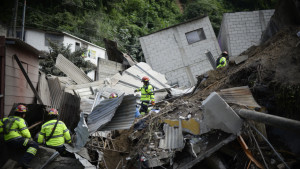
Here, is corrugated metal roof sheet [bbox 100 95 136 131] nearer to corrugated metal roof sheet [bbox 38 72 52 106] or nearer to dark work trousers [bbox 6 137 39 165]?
dark work trousers [bbox 6 137 39 165]

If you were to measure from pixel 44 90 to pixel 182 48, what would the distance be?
8.81 metres

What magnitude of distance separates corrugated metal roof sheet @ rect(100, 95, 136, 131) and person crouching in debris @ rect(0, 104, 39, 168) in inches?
66.3

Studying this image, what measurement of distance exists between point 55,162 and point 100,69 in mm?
7694

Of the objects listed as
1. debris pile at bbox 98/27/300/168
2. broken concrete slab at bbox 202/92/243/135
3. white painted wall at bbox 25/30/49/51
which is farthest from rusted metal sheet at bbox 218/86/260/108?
white painted wall at bbox 25/30/49/51

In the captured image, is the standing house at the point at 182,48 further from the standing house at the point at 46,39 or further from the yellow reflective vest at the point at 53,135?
the yellow reflective vest at the point at 53,135

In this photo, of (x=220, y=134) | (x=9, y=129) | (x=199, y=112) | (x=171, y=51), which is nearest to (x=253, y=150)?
(x=220, y=134)

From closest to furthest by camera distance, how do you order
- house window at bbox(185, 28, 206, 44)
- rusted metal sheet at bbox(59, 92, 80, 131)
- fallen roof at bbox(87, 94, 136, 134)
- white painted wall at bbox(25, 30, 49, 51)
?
fallen roof at bbox(87, 94, 136, 134), rusted metal sheet at bbox(59, 92, 80, 131), house window at bbox(185, 28, 206, 44), white painted wall at bbox(25, 30, 49, 51)

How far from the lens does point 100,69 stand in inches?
491

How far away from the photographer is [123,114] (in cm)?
502

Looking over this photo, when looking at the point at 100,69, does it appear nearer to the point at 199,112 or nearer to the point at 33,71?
the point at 33,71

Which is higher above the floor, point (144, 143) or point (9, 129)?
point (9, 129)

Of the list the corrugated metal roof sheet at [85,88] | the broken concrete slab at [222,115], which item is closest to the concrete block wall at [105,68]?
the corrugated metal roof sheet at [85,88]

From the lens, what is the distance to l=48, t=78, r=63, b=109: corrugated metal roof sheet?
888cm

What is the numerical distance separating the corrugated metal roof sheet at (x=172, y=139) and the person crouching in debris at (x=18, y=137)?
9.60ft
